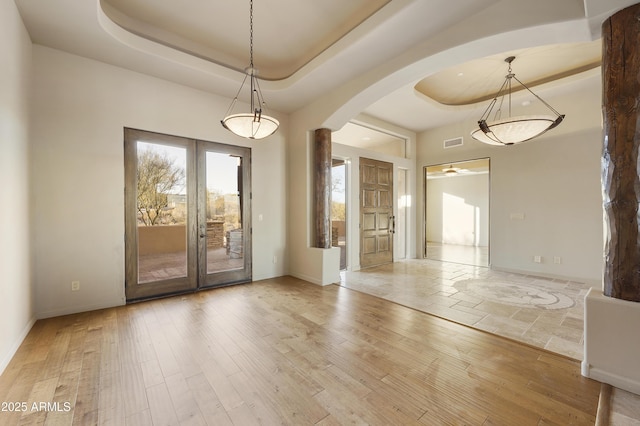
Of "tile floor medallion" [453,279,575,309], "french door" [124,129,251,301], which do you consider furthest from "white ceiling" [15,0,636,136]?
"tile floor medallion" [453,279,575,309]

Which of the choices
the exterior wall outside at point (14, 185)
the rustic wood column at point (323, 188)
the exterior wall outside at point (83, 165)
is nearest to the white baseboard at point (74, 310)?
the exterior wall outside at point (83, 165)

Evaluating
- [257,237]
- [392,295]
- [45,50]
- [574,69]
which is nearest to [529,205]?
[574,69]

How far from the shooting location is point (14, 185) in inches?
106

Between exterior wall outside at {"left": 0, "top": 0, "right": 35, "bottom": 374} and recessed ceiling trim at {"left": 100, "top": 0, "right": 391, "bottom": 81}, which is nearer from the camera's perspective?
exterior wall outside at {"left": 0, "top": 0, "right": 35, "bottom": 374}

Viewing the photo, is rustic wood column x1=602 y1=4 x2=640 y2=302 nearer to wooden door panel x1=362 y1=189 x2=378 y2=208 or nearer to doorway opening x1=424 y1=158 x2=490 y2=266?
wooden door panel x1=362 y1=189 x2=378 y2=208

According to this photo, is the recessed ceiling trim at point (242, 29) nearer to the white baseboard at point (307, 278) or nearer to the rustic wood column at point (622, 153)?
the rustic wood column at point (622, 153)

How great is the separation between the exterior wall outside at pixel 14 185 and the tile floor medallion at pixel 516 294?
5.81m

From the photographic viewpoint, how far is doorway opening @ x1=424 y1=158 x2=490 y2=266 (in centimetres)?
1027

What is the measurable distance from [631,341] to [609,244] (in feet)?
2.42

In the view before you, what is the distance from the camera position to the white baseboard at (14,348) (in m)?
2.29

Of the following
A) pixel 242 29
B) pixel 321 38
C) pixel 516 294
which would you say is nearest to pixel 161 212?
pixel 242 29

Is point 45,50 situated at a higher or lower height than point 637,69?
higher

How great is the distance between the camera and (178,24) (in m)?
3.59

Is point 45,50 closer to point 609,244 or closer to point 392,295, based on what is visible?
point 392,295
